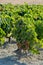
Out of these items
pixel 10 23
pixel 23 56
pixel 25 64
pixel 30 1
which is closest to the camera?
pixel 25 64

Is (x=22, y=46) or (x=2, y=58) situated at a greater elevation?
(x=22, y=46)

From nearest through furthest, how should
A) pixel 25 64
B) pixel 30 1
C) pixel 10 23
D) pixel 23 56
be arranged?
pixel 25 64, pixel 23 56, pixel 10 23, pixel 30 1

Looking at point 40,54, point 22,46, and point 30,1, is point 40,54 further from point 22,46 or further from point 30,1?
point 30,1

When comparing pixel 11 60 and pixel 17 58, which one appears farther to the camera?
pixel 17 58

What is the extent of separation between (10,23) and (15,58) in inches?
60.4

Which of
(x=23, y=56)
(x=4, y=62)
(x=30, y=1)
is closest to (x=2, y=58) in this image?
(x=4, y=62)

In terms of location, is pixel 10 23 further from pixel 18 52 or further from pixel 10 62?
Answer: pixel 10 62

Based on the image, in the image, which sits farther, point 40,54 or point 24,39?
point 40,54

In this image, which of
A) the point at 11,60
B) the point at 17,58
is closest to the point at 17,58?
the point at 17,58

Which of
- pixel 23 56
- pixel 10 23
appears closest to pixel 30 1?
pixel 10 23

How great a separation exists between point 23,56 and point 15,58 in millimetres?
272

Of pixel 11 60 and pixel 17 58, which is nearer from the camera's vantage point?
pixel 11 60

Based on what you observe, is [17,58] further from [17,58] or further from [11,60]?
[11,60]

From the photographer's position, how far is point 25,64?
611 cm
